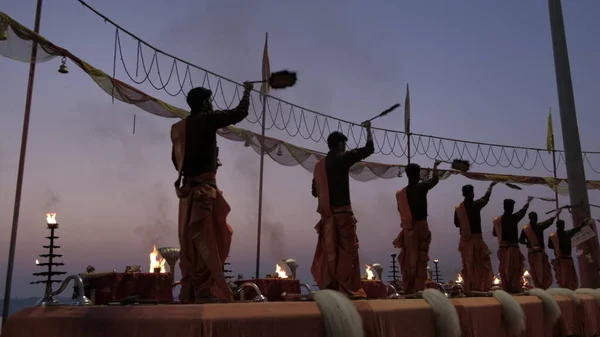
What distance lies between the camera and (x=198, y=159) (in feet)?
16.3

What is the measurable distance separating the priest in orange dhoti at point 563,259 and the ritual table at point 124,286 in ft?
29.5

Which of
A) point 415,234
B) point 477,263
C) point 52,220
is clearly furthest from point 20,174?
point 477,263

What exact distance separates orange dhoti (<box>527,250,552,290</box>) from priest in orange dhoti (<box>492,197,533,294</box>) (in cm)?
137

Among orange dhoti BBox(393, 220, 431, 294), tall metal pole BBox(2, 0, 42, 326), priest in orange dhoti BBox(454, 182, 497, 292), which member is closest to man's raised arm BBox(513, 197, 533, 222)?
priest in orange dhoti BBox(454, 182, 497, 292)

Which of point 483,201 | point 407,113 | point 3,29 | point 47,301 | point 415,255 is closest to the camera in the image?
point 47,301

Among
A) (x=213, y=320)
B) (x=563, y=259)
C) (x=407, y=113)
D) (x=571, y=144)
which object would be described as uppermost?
(x=407, y=113)

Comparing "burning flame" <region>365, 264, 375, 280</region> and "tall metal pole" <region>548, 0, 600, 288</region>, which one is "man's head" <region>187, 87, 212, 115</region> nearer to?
"burning flame" <region>365, 264, 375, 280</region>

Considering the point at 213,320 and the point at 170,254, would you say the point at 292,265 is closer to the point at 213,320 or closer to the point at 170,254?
the point at 170,254

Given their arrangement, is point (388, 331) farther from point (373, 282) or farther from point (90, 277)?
point (373, 282)

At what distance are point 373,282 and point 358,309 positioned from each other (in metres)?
5.86

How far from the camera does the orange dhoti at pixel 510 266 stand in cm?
1021

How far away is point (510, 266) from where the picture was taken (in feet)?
33.6

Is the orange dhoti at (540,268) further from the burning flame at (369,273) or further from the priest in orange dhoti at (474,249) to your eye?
the burning flame at (369,273)

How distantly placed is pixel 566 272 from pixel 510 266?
119 inches
